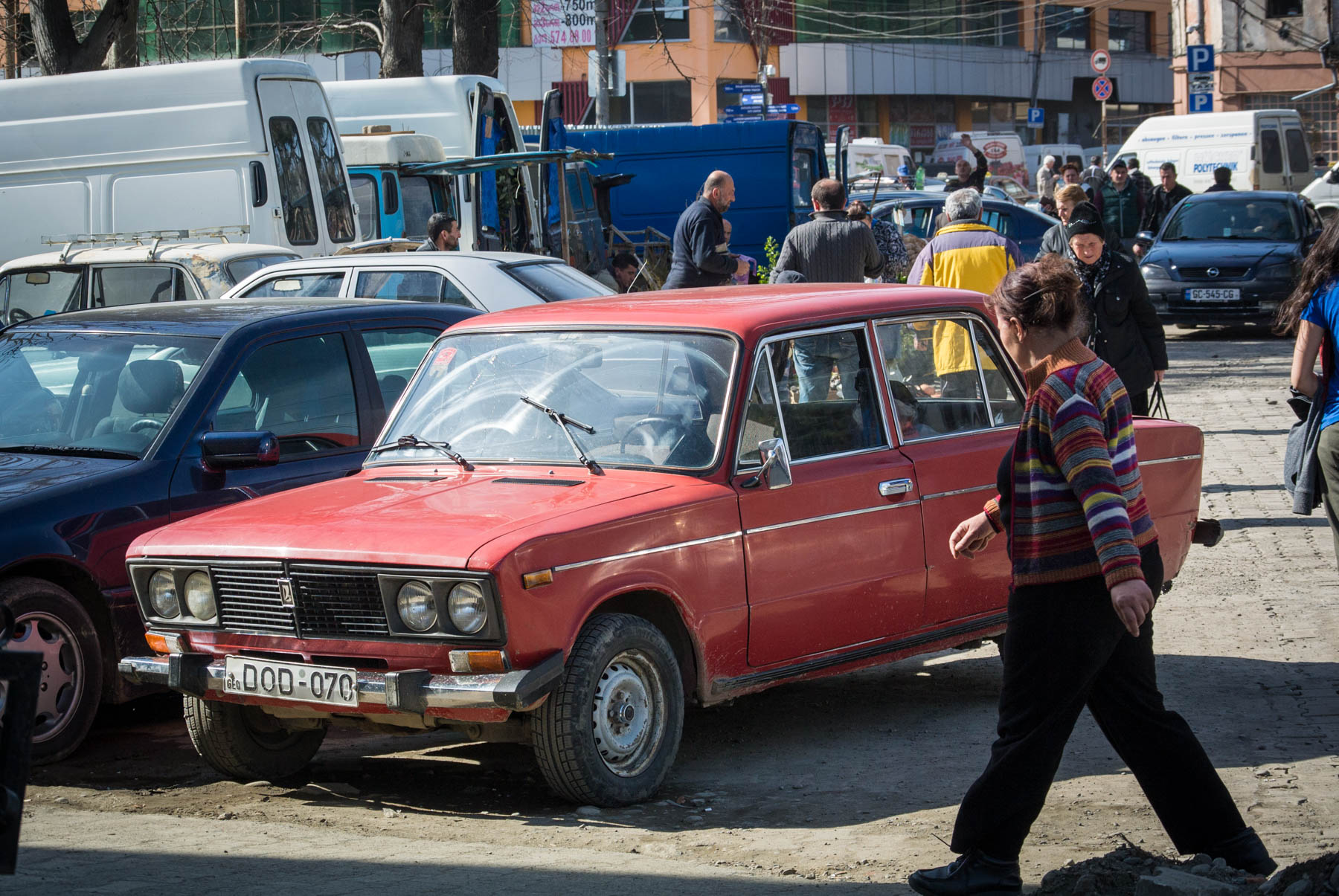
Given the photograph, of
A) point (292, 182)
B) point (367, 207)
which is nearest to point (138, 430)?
point (292, 182)

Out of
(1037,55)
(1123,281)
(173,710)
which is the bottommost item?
(173,710)

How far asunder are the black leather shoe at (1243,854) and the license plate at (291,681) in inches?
101

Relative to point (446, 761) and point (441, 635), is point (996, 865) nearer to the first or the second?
point (441, 635)

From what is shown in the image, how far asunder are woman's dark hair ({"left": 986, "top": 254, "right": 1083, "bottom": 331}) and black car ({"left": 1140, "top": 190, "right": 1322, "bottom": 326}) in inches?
639

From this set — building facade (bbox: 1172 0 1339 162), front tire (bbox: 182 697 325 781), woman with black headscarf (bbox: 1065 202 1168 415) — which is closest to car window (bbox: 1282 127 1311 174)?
building facade (bbox: 1172 0 1339 162)

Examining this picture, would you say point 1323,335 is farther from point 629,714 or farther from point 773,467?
point 629,714

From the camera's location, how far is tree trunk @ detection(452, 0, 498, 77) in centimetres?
2286

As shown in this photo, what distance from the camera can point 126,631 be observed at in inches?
245

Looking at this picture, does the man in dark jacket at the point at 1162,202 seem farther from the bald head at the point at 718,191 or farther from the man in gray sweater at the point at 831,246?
the man in gray sweater at the point at 831,246

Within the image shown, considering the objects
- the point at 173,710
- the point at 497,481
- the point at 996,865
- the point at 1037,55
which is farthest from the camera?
the point at 1037,55

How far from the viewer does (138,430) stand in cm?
660

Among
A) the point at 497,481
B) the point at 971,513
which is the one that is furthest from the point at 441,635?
the point at 971,513

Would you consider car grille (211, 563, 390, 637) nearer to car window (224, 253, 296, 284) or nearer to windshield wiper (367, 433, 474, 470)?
windshield wiper (367, 433, 474, 470)

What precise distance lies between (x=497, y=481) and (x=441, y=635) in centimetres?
84
